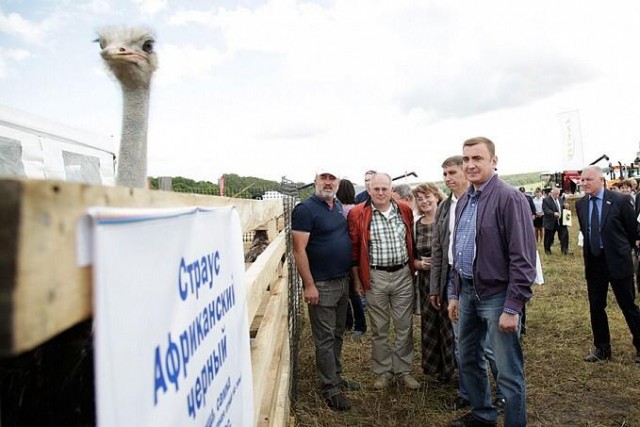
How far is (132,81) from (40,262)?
340cm

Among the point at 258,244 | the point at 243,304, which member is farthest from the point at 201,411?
the point at 258,244

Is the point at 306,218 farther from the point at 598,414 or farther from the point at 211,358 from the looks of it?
the point at 211,358

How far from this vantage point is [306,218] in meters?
4.52

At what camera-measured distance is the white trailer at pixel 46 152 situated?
5359 millimetres

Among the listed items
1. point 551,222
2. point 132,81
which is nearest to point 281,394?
point 132,81

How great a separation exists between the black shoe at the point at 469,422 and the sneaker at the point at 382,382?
997 mm

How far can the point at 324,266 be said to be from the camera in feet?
15.3

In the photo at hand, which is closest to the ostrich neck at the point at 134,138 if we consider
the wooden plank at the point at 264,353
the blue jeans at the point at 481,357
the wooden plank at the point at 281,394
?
the wooden plank at the point at 264,353

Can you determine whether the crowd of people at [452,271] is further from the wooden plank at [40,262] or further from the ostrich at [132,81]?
the wooden plank at [40,262]

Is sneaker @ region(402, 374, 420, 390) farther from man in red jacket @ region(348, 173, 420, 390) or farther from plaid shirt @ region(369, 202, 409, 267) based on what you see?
plaid shirt @ region(369, 202, 409, 267)

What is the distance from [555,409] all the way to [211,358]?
4.20 meters

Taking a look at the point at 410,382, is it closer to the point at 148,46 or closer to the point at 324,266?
the point at 324,266

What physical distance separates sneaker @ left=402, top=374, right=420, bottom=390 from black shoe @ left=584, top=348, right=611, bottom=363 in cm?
195

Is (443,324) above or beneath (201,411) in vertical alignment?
beneath
